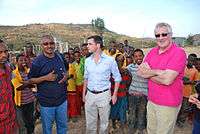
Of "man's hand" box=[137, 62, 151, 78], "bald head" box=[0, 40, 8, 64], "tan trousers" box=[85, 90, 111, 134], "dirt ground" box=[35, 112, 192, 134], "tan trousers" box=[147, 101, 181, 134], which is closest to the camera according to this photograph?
"bald head" box=[0, 40, 8, 64]

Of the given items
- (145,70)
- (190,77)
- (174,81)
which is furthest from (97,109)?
(190,77)

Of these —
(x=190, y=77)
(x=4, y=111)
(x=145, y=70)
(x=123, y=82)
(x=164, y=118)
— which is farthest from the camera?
(x=190, y=77)

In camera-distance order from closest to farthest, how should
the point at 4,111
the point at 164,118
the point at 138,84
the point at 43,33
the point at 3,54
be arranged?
the point at 4,111, the point at 3,54, the point at 164,118, the point at 138,84, the point at 43,33

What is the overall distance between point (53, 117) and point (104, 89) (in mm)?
1008

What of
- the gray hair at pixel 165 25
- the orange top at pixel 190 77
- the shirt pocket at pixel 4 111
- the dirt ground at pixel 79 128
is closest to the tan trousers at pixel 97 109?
the dirt ground at pixel 79 128

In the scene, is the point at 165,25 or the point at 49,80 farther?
the point at 49,80

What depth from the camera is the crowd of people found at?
416 cm

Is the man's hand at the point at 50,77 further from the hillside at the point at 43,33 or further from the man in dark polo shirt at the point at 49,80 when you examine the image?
the hillside at the point at 43,33

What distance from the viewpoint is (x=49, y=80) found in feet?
16.7

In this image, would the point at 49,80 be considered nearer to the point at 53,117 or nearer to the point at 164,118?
the point at 53,117

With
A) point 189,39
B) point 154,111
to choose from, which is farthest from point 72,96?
point 189,39

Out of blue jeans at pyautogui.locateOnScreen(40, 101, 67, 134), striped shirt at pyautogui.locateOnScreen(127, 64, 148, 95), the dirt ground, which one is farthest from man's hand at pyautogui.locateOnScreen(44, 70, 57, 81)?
the dirt ground

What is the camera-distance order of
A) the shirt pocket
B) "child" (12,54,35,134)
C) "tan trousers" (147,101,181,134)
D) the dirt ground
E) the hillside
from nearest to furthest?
the shirt pocket
"tan trousers" (147,101,181,134)
"child" (12,54,35,134)
the dirt ground
the hillside

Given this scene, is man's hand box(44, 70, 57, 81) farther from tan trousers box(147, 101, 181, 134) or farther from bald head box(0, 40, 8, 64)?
tan trousers box(147, 101, 181, 134)
